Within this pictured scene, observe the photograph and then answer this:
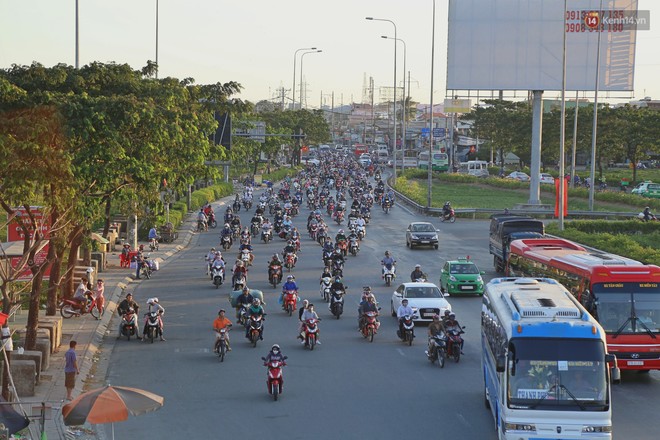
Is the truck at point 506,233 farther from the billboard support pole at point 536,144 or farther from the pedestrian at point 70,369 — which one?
the pedestrian at point 70,369

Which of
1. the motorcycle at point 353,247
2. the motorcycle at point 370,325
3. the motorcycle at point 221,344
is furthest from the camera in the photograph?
the motorcycle at point 353,247

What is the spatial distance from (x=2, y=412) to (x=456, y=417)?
7.75m

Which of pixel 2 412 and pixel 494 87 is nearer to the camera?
pixel 2 412

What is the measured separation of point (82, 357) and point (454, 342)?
8588 millimetres

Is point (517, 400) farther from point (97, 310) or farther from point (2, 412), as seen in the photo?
point (97, 310)

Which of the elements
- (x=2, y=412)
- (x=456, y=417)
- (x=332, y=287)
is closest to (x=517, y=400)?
(x=456, y=417)

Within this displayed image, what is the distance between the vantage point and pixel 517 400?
14.1 m

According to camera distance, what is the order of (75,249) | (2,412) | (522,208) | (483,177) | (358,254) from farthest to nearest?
(483,177) < (522,208) < (358,254) < (75,249) < (2,412)

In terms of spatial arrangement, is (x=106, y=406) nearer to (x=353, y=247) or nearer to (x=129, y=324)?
(x=129, y=324)

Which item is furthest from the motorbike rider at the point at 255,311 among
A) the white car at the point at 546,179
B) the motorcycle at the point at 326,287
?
the white car at the point at 546,179

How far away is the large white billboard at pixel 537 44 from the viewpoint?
64.8 metres

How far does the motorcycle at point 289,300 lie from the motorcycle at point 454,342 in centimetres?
820

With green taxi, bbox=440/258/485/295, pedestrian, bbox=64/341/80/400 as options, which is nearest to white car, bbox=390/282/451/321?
green taxi, bbox=440/258/485/295

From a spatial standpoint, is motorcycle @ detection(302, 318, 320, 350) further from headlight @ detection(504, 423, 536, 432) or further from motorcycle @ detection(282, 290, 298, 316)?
headlight @ detection(504, 423, 536, 432)
